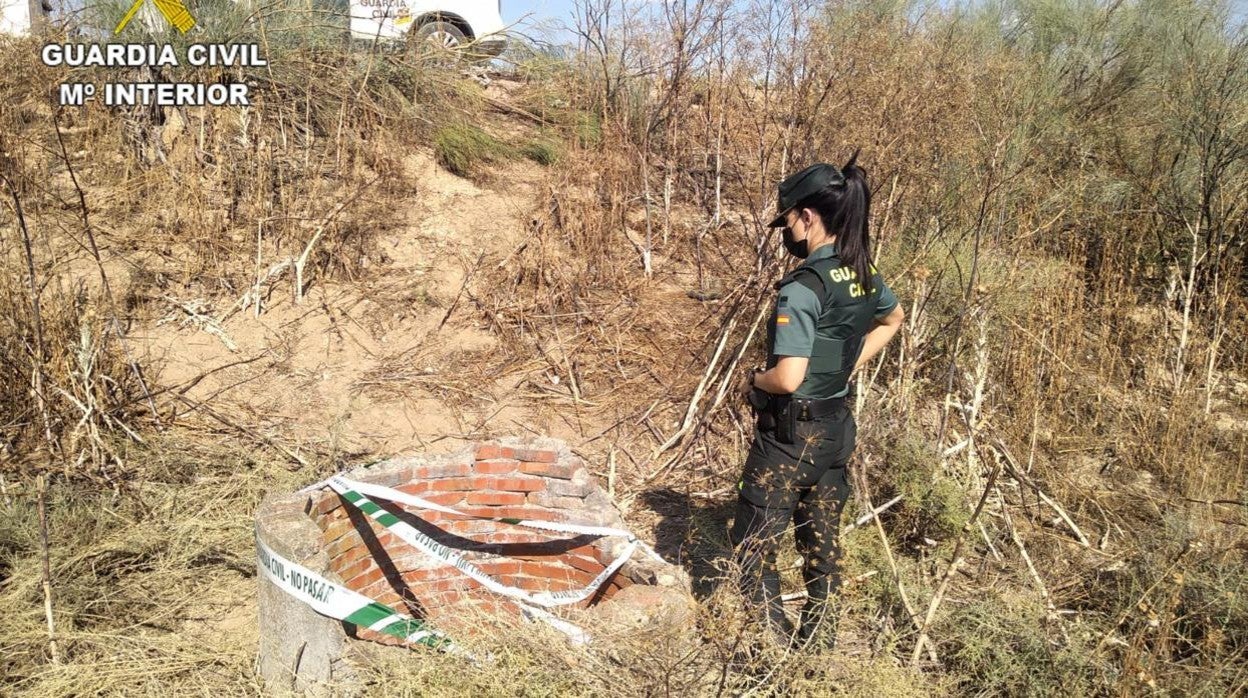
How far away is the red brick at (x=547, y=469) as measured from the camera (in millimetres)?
3514

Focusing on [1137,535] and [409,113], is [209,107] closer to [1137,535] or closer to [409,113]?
[409,113]

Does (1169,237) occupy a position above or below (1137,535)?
above

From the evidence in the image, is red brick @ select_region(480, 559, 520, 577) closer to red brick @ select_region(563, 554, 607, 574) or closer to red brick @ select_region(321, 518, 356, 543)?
red brick @ select_region(563, 554, 607, 574)

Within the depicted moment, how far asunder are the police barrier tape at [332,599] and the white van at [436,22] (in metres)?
5.61

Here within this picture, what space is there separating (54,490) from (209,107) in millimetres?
3850

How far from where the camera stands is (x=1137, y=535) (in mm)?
4090

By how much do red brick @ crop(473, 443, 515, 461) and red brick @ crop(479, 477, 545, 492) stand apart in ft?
0.32

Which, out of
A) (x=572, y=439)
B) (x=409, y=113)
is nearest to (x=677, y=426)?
(x=572, y=439)

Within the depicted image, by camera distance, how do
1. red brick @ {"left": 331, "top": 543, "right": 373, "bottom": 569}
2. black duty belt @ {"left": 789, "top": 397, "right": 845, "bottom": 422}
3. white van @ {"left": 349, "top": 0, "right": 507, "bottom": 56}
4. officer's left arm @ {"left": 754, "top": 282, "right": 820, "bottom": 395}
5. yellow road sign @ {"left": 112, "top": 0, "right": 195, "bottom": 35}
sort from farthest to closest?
white van @ {"left": 349, "top": 0, "right": 507, "bottom": 56} < yellow road sign @ {"left": 112, "top": 0, "right": 195, "bottom": 35} < red brick @ {"left": 331, "top": 543, "right": 373, "bottom": 569} < black duty belt @ {"left": 789, "top": 397, "right": 845, "bottom": 422} < officer's left arm @ {"left": 754, "top": 282, "right": 820, "bottom": 395}

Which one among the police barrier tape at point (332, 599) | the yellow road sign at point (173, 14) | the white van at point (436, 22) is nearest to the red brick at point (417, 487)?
the police barrier tape at point (332, 599)

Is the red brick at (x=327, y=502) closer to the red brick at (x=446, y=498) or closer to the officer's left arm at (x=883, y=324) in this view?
the red brick at (x=446, y=498)

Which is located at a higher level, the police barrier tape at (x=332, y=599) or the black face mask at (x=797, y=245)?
the black face mask at (x=797, y=245)

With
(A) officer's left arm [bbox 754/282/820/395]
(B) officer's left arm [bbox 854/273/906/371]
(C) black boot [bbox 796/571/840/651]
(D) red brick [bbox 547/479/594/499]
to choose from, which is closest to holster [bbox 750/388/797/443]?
(A) officer's left arm [bbox 754/282/820/395]

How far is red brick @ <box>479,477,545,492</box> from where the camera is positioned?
11.7 feet
